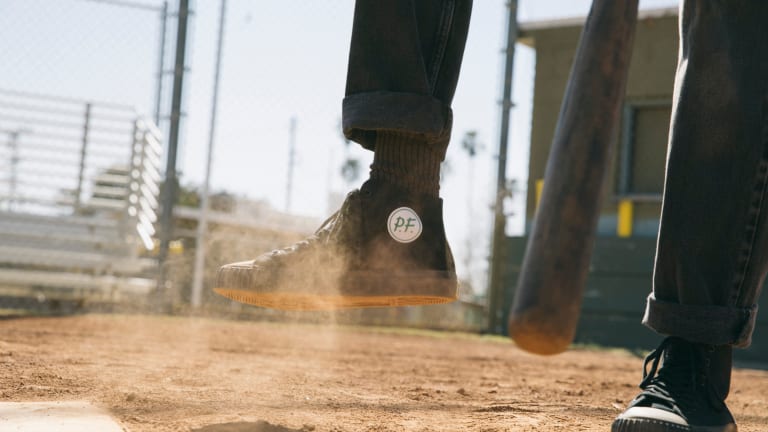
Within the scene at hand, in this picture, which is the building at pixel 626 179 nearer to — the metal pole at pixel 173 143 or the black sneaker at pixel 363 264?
the metal pole at pixel 173 143

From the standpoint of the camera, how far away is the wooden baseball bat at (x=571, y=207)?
0.85m

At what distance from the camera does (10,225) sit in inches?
293

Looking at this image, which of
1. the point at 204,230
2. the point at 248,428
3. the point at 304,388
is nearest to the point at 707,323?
the point at 248,428

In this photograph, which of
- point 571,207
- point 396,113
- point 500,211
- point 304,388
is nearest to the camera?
point 571,207

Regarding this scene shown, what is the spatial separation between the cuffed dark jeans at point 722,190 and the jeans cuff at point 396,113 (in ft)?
1.34

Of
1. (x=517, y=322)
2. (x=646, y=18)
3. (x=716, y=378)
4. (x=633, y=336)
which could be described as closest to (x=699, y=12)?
(x=716, y=378)

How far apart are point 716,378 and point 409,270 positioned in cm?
53

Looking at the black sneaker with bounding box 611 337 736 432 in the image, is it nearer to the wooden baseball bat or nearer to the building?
the wooden baseball bat

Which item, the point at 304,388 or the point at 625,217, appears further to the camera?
the point at 625,217

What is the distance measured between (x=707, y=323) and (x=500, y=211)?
524cm

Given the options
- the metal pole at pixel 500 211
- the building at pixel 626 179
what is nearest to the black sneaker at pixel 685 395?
the building at pixel 626 179

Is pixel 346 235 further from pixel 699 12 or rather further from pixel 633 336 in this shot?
pixel 633 336

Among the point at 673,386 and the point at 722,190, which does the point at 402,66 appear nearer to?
the point at 722,190

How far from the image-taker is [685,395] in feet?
4.00
